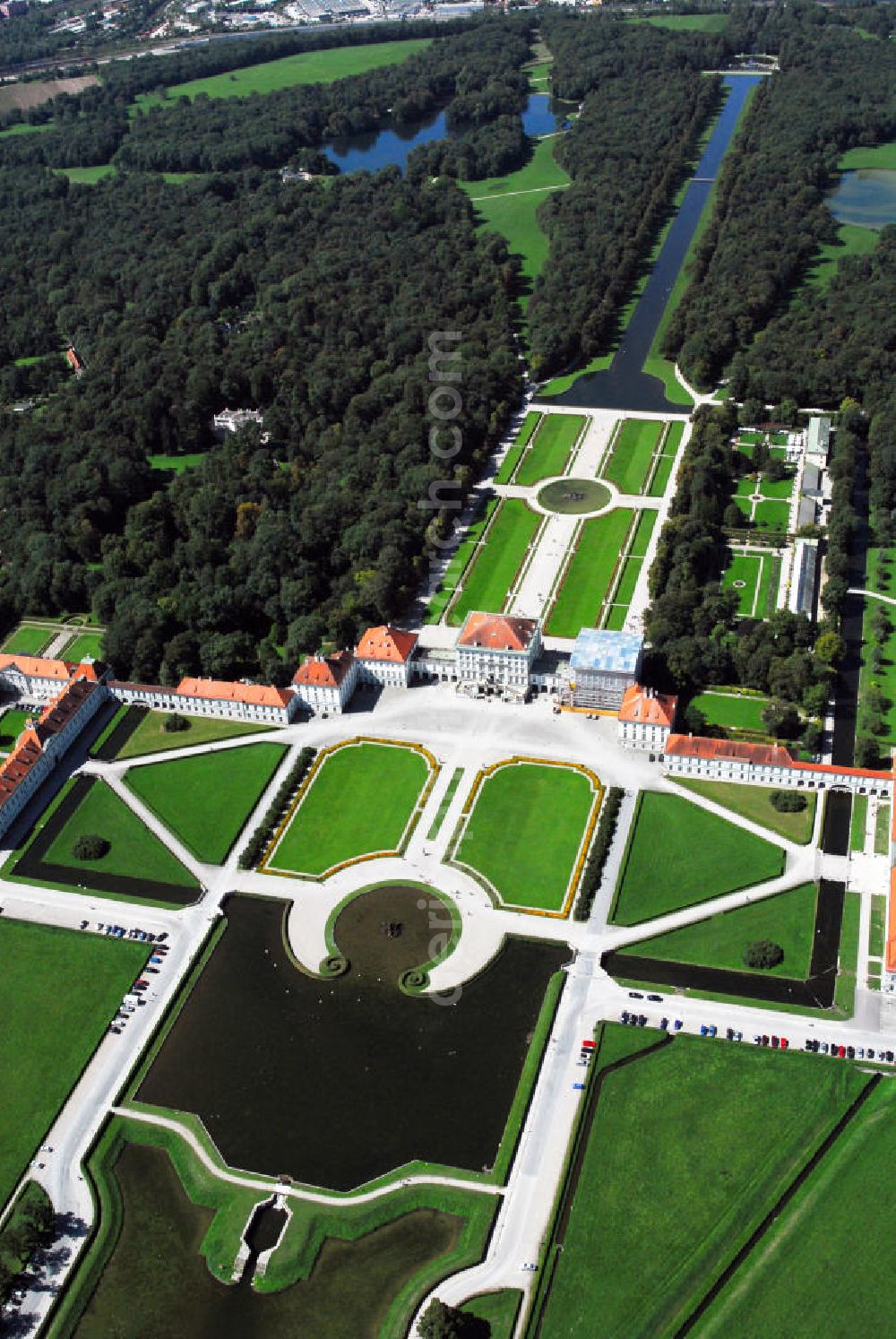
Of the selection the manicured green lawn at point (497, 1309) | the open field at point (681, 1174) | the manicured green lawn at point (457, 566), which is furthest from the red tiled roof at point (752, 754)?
the manicured green lawn at point (497, 1309)

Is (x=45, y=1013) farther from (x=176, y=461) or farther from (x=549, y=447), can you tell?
(x=549, y=447)

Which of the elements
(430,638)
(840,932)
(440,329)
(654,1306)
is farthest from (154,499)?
(654,1306)

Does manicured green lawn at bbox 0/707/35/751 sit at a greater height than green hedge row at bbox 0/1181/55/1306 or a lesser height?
greater

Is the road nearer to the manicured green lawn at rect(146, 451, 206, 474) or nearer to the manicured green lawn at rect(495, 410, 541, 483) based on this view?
the manicured green lawn at rect(495, 410, 541, 483)

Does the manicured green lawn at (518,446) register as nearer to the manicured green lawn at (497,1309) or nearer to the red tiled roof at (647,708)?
the red tiled roof at (647,708)

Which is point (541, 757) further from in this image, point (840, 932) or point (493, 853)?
point (840, 932)

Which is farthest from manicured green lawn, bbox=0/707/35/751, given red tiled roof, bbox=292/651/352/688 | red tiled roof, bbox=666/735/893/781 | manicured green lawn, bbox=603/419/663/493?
manicured green lawn, bbox=603/419/663/493
